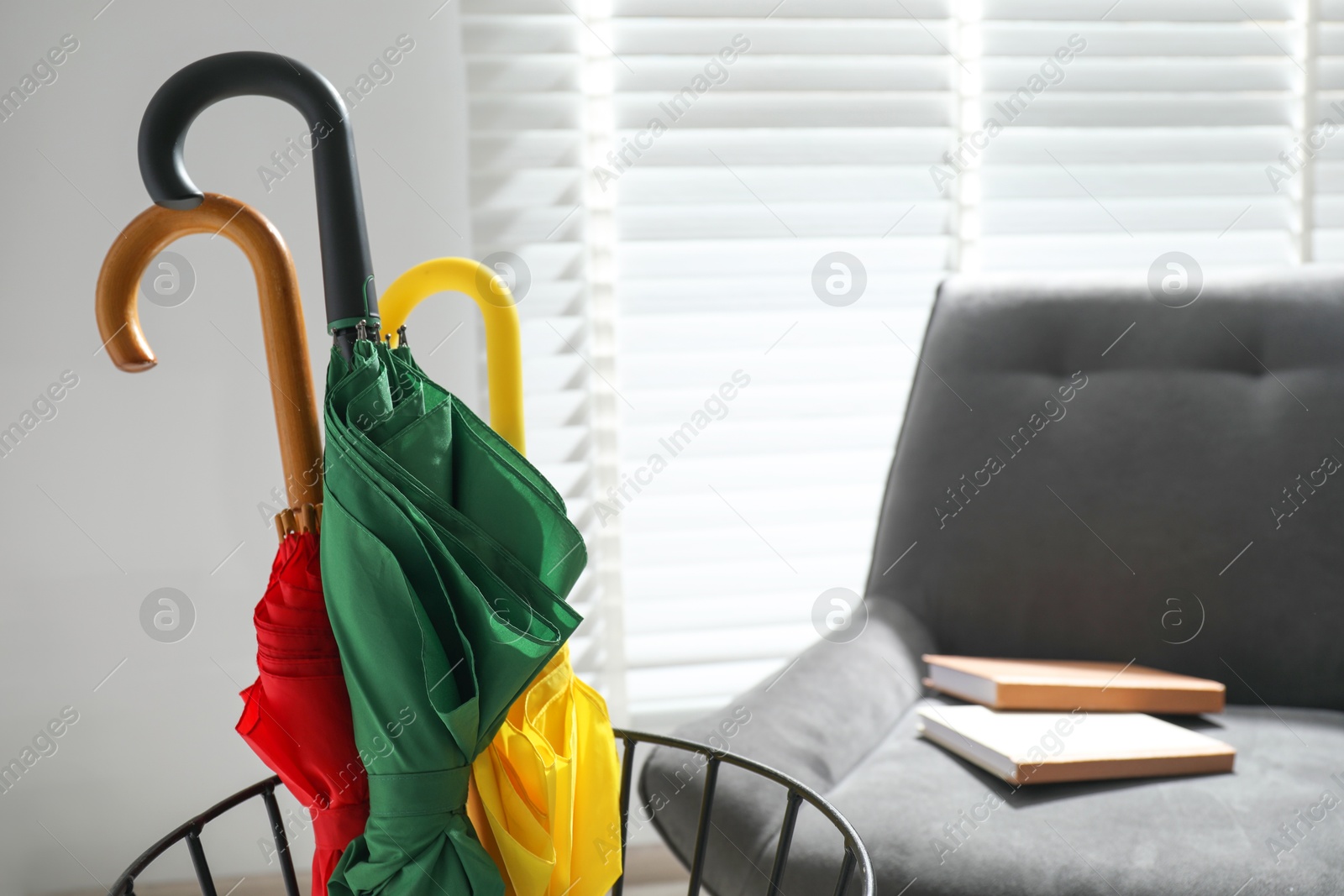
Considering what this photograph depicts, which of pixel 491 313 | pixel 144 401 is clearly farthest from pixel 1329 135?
pixel 144 401

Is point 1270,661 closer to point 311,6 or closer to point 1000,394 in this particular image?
point 1000,394

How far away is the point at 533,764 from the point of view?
410 millimetres

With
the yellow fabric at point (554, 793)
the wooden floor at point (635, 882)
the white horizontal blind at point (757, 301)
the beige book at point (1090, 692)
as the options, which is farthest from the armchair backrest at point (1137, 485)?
the yellow fabric at point (554, 793)

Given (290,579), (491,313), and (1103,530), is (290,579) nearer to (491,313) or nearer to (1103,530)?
(491,313)

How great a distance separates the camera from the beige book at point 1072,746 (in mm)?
762

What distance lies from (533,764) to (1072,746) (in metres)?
0.58

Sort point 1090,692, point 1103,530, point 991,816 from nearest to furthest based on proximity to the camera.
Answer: point 991,816 < point 1090,692 < point 1103,530

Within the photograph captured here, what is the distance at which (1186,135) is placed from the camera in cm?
139

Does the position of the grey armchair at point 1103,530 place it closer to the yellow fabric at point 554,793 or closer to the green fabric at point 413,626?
the yellow fabric at point 554,793

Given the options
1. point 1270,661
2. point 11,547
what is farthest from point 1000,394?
point 11,547

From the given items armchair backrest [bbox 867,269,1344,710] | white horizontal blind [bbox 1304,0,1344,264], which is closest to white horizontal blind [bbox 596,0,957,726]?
armchair backrest [bbox 867,269,1344,710]

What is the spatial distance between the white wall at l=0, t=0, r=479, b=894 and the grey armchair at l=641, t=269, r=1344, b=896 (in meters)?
0.68

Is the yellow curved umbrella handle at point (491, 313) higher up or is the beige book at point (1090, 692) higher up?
the yellow curved umbrella handle at point (491, 313)

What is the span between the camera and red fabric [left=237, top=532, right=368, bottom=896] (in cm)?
38
